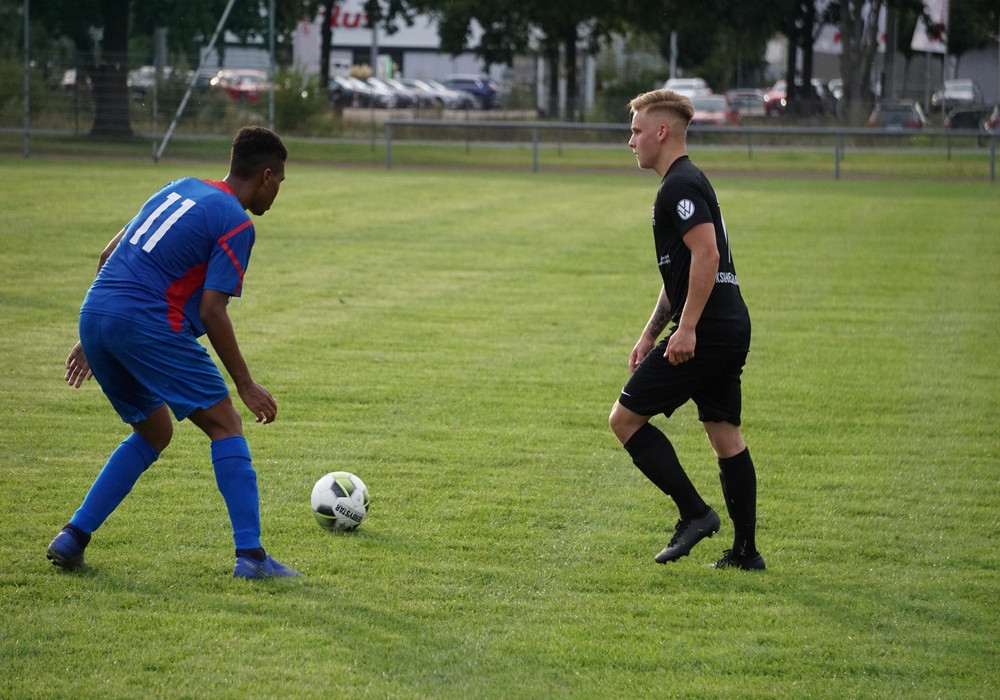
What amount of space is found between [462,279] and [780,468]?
6.74 m

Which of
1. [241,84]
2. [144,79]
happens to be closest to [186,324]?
[144,79]

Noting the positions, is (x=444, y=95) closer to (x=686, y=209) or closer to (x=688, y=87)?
(x=688, y=87)

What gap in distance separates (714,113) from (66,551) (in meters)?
38.2

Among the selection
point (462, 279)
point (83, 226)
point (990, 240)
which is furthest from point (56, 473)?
point (990, 240)

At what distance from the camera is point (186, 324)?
4426mm

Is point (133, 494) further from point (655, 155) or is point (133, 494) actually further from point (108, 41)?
point (108, 41)

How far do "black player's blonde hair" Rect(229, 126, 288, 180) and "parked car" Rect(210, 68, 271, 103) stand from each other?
2747cm

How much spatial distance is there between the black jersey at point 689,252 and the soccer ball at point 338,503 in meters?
1.72

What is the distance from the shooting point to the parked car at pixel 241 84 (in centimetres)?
3062

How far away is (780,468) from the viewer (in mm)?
6328

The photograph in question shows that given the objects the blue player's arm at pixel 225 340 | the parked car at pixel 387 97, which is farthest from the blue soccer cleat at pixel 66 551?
the parked car at pixel 387 97

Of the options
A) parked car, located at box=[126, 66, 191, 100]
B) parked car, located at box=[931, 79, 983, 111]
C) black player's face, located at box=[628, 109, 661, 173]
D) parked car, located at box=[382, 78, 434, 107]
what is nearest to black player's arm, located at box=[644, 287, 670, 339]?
black player's face, located at box=[628, 109, 661, 173]

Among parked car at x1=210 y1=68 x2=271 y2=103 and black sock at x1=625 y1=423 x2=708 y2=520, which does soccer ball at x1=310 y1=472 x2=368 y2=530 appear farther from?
parked car at x1=210 y1=68 x2=271 y2=103

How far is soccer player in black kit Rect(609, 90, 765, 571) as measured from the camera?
443cm
